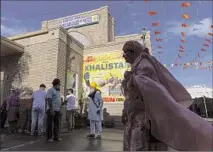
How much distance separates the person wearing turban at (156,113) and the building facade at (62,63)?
7.18 m

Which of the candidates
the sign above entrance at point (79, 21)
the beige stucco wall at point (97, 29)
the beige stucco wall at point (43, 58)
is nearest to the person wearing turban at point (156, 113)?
the beige stucco wall at point (43, 58)

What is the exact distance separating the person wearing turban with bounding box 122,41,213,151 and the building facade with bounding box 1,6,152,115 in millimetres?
7180

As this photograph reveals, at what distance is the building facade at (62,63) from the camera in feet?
30.1

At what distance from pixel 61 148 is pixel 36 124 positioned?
274cm

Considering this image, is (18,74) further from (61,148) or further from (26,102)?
(61,148)

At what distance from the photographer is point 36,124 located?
294 inches

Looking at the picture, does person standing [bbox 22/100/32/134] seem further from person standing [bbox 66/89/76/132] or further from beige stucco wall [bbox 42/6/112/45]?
beige stucco wall [bbox 42/6/112/45]

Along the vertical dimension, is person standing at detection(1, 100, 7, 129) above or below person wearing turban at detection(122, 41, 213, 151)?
below

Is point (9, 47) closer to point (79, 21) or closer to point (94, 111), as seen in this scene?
point (94, 111)

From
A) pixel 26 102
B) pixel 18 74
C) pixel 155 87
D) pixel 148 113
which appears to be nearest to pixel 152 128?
pixel 148 113

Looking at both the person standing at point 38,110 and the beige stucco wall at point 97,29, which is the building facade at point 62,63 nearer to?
the person standing at point 38,110

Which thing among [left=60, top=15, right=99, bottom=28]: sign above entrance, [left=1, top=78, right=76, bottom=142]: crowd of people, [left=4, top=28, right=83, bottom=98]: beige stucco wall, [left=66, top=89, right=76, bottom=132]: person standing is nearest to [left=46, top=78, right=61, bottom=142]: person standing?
[left=1, top=78, right=76, bottom=142]: crowd of people

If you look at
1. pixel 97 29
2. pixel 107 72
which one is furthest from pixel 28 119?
pixel 97 29

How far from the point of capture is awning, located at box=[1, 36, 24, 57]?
8.83m
